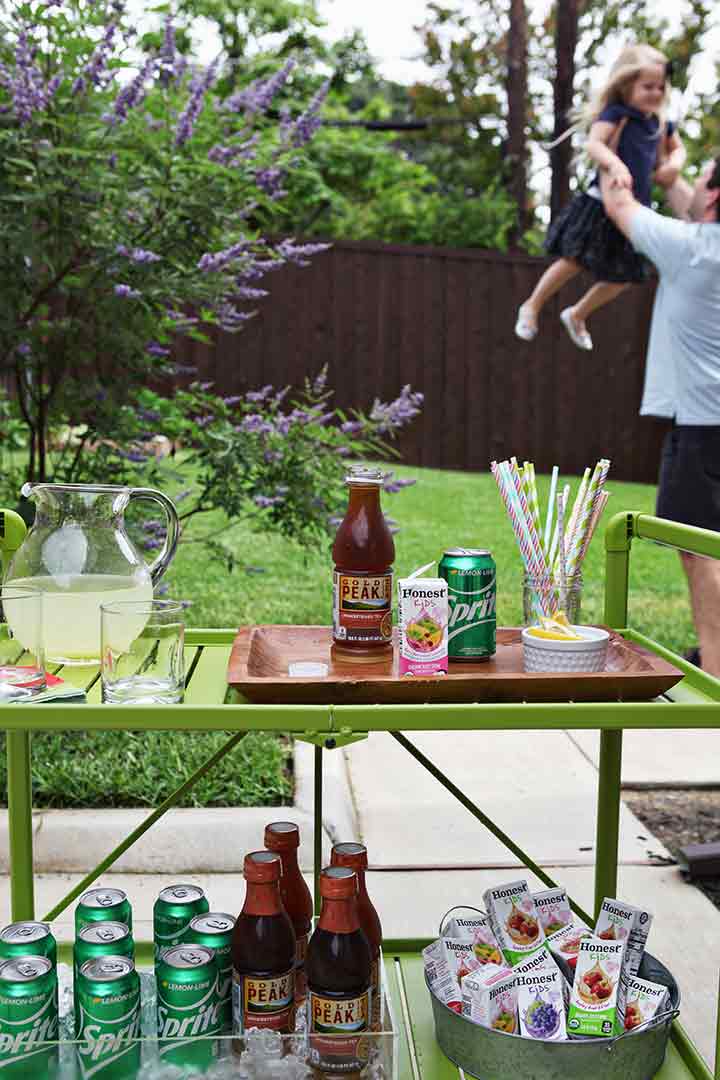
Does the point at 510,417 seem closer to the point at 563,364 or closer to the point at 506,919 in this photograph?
the point at 563,364

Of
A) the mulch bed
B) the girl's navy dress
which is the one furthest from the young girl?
the mulch bed

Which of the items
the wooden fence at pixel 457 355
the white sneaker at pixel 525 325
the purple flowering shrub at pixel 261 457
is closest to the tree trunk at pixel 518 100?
the wooden fence at pixel 457 355

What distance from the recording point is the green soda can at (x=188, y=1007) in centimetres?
159

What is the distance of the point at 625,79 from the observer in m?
5.31

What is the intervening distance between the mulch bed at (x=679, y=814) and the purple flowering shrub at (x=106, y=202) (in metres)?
1.85

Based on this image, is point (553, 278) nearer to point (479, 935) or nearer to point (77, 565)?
point (479, 935)

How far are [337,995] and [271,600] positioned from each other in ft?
10.9

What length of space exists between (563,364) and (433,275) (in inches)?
57.0

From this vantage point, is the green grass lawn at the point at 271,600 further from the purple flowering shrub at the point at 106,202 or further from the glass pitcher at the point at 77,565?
the glass pitcher at the point at 77,565

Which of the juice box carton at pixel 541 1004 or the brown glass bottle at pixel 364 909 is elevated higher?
the brown glass bottle at pixel 364 909

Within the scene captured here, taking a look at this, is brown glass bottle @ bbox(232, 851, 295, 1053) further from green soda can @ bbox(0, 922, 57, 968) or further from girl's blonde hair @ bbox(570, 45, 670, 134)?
girl's blonde hair @ bbox(570, 45, 670, 134)

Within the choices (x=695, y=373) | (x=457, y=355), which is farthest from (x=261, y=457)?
(x=457, y=355)

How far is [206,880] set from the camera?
8.71ft

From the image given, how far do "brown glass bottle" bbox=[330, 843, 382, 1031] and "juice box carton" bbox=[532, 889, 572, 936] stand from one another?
0.33m
